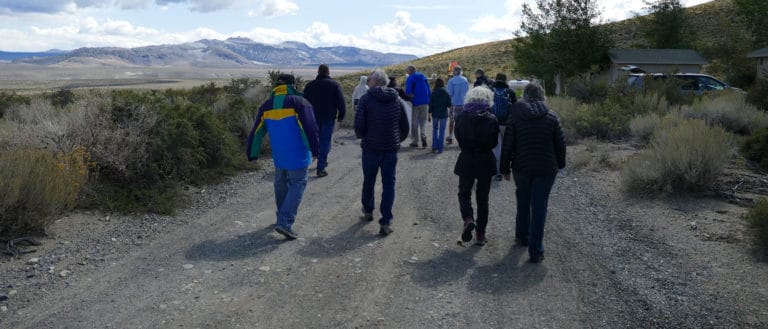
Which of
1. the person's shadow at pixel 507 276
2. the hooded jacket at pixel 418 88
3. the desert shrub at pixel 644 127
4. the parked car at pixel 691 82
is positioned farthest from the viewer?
the parked car at pixel 691 82

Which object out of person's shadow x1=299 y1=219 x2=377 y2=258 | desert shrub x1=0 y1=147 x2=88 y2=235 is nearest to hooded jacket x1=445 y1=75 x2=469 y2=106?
person's shadow x1=299 y1=219 x2=377 y2=258

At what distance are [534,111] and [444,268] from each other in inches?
72.6

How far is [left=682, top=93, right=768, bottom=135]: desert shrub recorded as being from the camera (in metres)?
14.9

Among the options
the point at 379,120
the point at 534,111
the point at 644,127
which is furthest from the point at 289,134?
the point at 644,127

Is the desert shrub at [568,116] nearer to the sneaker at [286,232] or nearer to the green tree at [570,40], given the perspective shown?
the sneaker at [286,232]

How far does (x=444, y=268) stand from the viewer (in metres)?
6.41

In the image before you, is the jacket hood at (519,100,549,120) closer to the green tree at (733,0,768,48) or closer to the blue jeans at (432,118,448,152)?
the blue jeans at (432,118,448,152)

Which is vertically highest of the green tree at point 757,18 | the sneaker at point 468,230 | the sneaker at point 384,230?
the green tree at point 757,18

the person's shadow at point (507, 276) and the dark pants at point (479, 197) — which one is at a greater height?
the dark pants at point (479, 197)

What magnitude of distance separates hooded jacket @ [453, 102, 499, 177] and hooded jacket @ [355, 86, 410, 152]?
1061 mm

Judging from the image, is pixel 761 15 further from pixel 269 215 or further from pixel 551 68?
pixel 269 215

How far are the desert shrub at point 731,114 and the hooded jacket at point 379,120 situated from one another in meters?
9.98

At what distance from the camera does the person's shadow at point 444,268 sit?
605 centimetres

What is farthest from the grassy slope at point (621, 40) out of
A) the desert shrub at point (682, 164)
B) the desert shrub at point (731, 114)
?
the desert shrub at point (682, 164)
